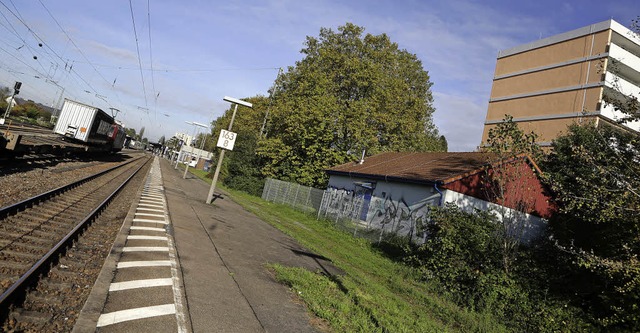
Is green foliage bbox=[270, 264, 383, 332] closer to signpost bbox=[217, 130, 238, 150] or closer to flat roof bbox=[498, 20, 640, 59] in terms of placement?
signpost bbox=[217, 130, 238, 150]

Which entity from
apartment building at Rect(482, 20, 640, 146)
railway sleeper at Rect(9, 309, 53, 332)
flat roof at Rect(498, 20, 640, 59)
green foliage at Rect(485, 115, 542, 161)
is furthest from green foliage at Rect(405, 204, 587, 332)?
flat roof at Rect(498, 20, 640, 59)

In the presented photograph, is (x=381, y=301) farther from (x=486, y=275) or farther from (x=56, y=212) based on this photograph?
(x=56, y=212)

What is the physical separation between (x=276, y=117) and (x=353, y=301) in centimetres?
3135

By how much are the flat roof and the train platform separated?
37113mm

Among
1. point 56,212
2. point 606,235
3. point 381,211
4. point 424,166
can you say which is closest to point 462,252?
point 606,235

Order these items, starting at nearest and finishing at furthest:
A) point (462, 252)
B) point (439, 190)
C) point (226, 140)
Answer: point (462, 252)
point (439, 190)
point (226, 140)

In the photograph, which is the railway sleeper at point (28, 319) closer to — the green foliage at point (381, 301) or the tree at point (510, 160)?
the green foliage at point (381, 301)

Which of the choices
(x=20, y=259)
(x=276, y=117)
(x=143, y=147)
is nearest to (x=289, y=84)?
(x=276, y=117)

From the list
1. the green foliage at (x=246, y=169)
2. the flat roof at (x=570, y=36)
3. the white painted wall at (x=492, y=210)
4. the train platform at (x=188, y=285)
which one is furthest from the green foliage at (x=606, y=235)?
the flat roof at (x=570, y=36)

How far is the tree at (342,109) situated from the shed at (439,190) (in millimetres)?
8135

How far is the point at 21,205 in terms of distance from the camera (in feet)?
28.9

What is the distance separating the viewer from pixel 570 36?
40469 mm

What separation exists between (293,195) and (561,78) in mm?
32635

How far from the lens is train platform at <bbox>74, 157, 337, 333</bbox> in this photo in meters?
4.83
